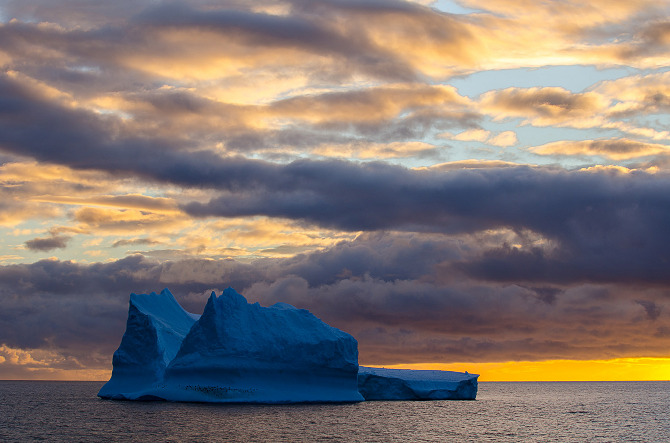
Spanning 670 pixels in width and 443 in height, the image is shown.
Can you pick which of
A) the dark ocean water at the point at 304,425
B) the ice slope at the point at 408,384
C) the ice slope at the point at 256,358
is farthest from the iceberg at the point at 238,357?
the ice slope at the point at 408,384

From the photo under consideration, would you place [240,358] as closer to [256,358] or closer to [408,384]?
[256,358]

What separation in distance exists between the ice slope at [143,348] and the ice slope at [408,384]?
67.1ft

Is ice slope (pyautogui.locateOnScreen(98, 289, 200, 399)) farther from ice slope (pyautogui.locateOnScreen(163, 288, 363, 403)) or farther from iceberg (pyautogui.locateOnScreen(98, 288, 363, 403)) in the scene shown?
ice slope (pyautogui.locateOnScreen(163, 288, 363, 403))

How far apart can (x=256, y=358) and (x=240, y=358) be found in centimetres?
138

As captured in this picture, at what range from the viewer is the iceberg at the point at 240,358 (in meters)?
57.5

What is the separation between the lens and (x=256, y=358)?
58.1 meters

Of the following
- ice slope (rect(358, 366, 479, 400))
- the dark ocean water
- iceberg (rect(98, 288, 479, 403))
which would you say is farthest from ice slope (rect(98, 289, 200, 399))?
ice slope (rect(358, 366, 479, 400))

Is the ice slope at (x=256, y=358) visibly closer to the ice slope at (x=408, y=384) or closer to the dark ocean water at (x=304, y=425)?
the dark ocean water at (x=304, y=425)

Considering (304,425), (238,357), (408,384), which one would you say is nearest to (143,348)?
(238,357)

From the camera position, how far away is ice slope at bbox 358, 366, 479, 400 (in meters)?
73.3

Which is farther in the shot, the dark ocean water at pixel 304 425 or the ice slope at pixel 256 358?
the ice slope at pixel 256 358

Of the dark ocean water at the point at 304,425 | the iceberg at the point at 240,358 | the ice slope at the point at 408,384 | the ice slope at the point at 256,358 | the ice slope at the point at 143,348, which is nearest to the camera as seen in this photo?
the dark ocean water at the point at 304,425

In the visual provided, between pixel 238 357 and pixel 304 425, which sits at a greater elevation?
pixel 238 357

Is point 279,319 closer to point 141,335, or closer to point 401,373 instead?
point 141,335
